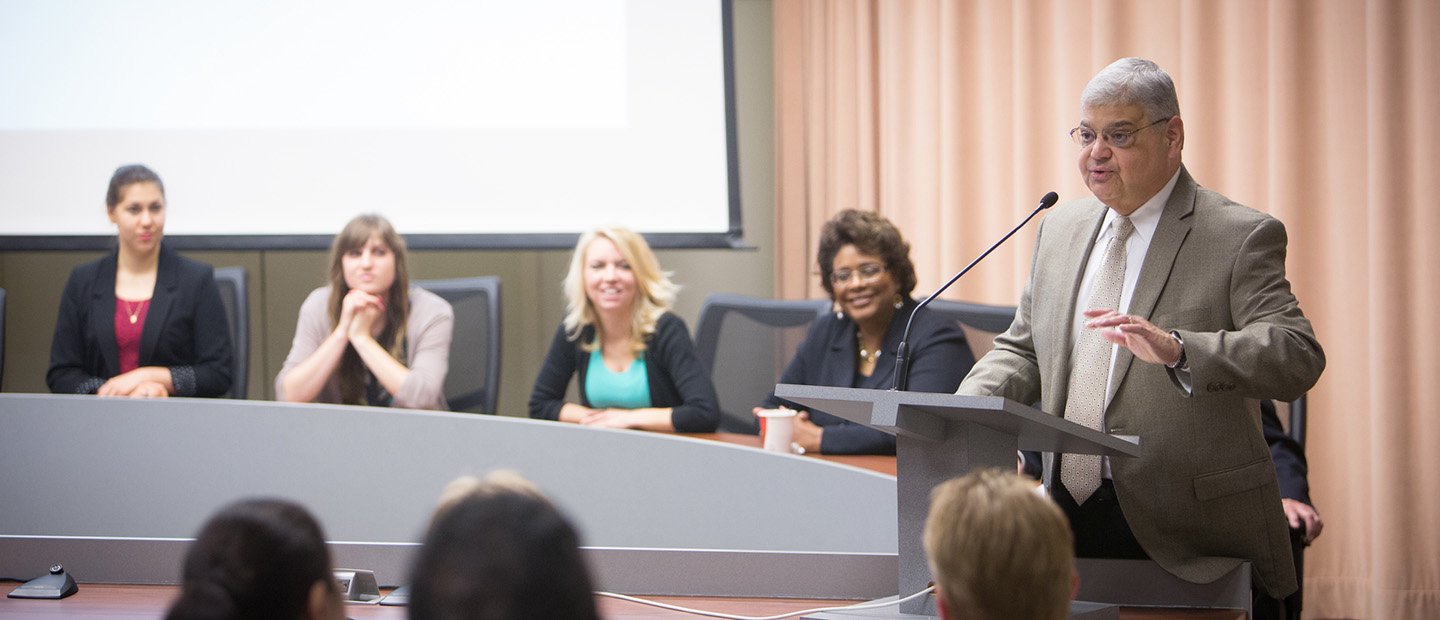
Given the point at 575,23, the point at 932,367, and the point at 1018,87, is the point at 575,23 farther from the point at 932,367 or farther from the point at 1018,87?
the point at 932,367

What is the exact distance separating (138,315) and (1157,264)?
293 cm

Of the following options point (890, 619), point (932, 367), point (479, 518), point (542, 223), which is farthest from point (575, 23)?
point (479, 518)

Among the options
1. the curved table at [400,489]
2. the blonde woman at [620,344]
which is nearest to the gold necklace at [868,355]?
the blonde woman at [620,344]

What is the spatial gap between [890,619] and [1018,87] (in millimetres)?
3122

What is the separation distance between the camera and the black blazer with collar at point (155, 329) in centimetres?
366

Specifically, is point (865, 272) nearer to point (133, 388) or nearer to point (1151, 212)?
point (1151, 212)

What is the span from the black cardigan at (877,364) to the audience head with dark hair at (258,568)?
202 cm

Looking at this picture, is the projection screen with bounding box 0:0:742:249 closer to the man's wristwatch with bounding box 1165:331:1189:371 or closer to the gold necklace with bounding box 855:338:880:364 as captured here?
the gold necklace with bounding box 855:338:880:364

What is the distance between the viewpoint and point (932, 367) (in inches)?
123

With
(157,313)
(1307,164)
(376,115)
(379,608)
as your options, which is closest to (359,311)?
(157,313)

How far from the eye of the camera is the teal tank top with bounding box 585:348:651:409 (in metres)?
3.61

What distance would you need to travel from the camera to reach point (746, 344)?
12.3 feet

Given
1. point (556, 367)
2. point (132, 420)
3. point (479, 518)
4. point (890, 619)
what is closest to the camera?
point (479, 518)

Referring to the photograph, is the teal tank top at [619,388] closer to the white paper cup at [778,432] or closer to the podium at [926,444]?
the white paper cup at [778,432]
